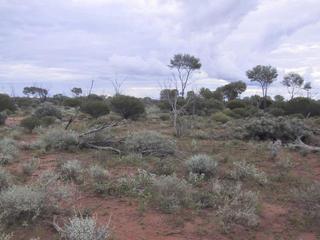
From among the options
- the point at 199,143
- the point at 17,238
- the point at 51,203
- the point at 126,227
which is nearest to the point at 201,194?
the point at 126,227

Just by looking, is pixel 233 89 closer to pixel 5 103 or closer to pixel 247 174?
pixel 5 103

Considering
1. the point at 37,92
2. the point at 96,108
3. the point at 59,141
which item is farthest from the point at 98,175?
the point at 37,92

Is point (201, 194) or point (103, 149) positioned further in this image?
point (103, 149)

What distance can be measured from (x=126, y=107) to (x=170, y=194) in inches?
790

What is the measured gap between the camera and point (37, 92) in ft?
194

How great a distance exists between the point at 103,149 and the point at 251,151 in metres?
4.76

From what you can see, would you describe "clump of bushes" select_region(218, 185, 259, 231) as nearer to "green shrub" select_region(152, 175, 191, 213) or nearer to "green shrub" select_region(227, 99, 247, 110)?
"green shrub" select_region(152, 175, 191, 213)

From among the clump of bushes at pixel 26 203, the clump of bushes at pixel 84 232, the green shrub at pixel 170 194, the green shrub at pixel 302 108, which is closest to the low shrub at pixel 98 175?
the green shrub at pixel 170 194

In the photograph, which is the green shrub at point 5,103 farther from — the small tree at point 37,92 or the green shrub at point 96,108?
the small tree at point 37,92

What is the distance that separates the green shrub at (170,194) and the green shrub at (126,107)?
64.3 feet

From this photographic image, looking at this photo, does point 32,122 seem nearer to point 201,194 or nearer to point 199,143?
point 199,143

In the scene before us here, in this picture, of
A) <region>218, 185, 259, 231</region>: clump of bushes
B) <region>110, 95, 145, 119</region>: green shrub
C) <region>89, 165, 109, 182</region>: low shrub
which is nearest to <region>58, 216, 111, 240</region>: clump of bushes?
<region>218, 185, 259, 231</region>: clump of bushes

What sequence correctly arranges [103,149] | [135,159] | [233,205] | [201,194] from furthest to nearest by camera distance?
[103,149] < [135,159] < [201,194] < [233,205]

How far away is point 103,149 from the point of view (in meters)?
12.2
